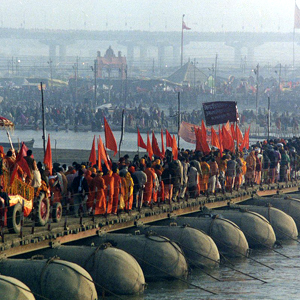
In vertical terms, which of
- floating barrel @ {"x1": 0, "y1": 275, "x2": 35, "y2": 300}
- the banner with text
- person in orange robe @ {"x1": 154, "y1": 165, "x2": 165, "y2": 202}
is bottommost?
floating barrel @ {"x1": 0, "y1": 275, "x2": 35, "y2": 300}

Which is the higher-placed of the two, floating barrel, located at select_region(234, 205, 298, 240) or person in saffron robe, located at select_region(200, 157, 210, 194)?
person in saffron robe, located at select_region(200, 157, 210, 194)

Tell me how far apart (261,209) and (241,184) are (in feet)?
6.22

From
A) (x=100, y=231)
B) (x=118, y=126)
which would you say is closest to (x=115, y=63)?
(x=118, y=126)

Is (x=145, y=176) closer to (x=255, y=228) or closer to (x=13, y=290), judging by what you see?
(x=255, y=228)

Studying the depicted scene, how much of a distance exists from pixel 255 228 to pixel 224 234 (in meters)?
2.18

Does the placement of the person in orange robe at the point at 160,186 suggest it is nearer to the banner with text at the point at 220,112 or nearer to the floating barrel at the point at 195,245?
the floating barrel at the point at 195,245

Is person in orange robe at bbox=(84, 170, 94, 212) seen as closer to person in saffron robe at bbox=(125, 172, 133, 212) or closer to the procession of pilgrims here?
the procession of pilgrims

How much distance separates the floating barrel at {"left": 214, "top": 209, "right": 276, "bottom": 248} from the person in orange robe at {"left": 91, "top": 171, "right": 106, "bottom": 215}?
6146 mm

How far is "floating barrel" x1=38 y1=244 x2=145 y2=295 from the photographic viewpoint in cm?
2366

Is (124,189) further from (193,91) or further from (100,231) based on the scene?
(193,91)

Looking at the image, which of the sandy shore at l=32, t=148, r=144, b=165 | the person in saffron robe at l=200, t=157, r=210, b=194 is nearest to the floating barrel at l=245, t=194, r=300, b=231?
the person in saffron robe at l=200, t=157, r=210, b=194

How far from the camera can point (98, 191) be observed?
84.8ft

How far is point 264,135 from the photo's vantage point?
81250 millimetres

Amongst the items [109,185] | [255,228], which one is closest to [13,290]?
[109,185]
